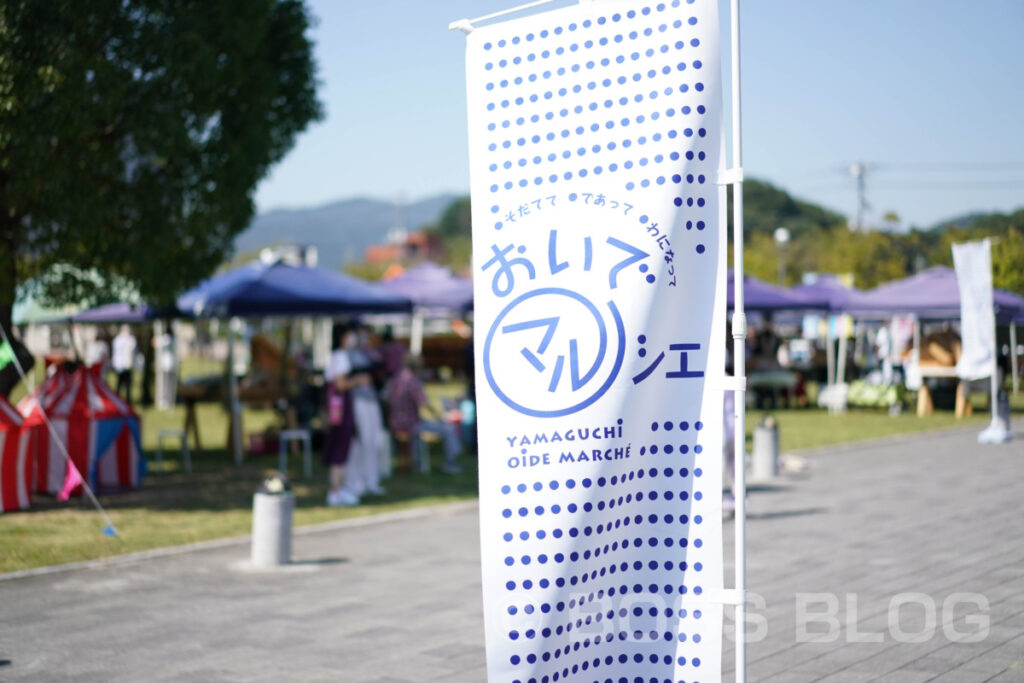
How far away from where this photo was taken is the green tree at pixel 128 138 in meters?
10.4

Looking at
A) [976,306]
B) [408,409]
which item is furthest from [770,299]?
[408,409]

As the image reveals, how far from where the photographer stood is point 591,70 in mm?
3859

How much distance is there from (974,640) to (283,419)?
1348cm

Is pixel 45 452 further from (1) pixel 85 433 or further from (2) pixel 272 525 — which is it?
(2) pixel 272 525

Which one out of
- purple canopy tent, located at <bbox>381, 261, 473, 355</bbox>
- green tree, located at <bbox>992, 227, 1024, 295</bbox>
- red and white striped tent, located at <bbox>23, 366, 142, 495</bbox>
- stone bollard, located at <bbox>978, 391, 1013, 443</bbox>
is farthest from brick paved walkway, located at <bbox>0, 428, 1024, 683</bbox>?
purple canopy tent, located at <bbox>381, 261, 473, 355</bbox>

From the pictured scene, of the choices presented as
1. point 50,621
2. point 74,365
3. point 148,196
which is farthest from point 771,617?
point 74,365

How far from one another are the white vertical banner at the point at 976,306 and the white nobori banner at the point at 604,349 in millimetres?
13549

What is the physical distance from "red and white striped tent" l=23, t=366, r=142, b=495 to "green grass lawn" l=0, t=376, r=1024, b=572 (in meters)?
0.37

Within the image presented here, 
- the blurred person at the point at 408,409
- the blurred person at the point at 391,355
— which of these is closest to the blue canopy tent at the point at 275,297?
the blurred person at the point at 391,355

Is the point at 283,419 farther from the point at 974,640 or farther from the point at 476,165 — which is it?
the point at 476,165

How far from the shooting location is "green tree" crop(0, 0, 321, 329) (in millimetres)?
10445

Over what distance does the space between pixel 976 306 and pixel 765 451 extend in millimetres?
5246

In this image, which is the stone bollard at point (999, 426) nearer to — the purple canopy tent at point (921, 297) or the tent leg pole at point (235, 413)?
the purple canopy tent at point (921, 297)

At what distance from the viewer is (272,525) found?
8.77 meters
